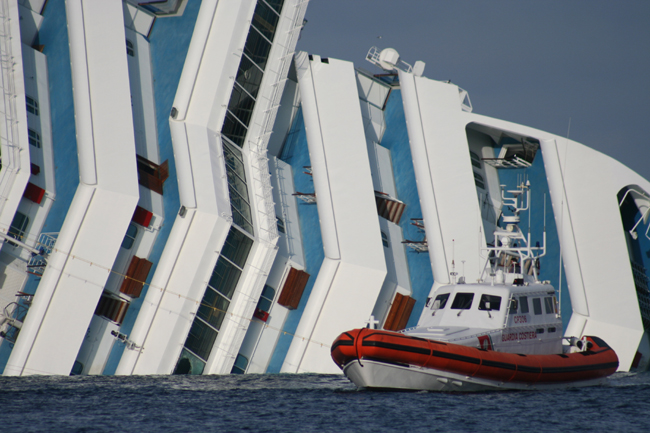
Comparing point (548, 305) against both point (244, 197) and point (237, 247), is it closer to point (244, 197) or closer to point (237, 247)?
point (237, 247)

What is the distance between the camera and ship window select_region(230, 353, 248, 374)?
84.6ft

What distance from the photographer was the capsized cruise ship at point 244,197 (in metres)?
22.0

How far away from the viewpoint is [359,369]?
1942cm

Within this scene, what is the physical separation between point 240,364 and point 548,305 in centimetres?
1003

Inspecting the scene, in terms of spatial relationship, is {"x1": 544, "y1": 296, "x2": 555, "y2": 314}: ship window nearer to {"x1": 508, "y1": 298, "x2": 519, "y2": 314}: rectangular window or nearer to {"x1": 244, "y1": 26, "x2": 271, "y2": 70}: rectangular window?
{"x1": 508, "y1": 298, "x2": 519, "y2": 314}: rectangular window

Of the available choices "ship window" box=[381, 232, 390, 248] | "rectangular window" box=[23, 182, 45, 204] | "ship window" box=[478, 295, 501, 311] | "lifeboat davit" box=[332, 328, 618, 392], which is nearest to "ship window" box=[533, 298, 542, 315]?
"ship window" box=[478, 295, 501, 311]

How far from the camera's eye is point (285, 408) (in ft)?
58.8

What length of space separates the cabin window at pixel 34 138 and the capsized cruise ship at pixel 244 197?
0.04 meters

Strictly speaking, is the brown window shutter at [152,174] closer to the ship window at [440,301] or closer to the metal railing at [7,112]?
the metal railing at [7,112]

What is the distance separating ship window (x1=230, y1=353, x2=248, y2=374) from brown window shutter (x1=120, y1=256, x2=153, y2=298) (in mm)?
4400

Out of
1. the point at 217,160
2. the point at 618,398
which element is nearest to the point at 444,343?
the point at 618,398

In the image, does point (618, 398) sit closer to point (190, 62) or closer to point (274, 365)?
point (274, 365)

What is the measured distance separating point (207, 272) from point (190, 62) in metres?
6.92

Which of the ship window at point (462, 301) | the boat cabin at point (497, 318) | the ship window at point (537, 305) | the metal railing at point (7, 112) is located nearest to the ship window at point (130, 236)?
the metal railing at point (7, 112)
